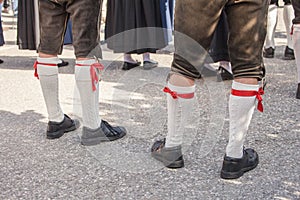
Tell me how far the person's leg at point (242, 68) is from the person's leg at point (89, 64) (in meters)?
0.85

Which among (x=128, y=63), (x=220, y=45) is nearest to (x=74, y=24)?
(x=220, y=45)

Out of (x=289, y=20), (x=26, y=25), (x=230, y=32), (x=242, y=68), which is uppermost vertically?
(x=230, y=32)

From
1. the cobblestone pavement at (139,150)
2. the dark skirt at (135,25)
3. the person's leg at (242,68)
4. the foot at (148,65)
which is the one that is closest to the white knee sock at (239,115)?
the person's leg at (242,68)

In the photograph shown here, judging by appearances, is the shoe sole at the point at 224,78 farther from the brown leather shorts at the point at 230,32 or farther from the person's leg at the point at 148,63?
the brown leather shorts at the point at 230,32

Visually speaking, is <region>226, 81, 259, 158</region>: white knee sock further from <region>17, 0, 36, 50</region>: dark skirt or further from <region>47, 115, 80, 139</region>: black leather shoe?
<region>17, 0, 36, 50</region>: dark skirt

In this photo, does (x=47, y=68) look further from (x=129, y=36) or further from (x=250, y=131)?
(x=129, y=36)

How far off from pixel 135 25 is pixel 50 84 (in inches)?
78.6

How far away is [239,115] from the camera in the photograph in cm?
245

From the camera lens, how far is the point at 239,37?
2332 millimetres

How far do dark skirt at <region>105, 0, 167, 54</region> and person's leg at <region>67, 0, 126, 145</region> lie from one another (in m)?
1.86

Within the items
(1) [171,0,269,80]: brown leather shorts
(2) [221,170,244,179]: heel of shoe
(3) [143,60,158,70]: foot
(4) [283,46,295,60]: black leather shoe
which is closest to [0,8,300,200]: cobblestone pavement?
(2) [221,170,244,179]: heel of shoe

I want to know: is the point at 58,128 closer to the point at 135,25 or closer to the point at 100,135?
the point at 100,135

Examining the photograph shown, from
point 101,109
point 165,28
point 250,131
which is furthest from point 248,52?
point 165,28

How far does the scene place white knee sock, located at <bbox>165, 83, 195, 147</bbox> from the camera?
2518 millimetres
